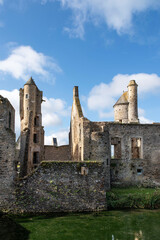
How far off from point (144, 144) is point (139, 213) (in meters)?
8.52

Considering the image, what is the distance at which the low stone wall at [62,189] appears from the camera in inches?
576

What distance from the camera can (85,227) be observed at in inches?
468

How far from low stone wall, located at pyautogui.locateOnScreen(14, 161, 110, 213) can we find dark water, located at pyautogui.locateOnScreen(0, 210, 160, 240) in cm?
95

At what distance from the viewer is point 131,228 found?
11742 mm

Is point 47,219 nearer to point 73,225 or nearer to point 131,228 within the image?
point 73,225

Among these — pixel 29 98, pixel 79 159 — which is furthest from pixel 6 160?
pixel 29 98

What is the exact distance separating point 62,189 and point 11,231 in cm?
447

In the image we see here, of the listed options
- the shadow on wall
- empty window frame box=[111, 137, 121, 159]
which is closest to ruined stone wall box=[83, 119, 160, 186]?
empty window frame box=[111, 137, 121, 159]

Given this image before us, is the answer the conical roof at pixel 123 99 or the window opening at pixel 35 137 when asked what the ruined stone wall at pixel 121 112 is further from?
the window opening at pixel 35 137

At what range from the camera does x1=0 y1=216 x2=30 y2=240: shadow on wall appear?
10.5 meters

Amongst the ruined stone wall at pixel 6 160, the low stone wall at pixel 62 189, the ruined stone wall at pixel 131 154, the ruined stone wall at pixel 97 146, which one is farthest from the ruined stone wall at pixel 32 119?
the low stone wall at pixel 62 189

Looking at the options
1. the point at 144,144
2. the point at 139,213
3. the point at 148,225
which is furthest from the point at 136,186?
the point at 148,225

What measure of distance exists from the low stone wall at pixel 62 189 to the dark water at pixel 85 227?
3.13 feet

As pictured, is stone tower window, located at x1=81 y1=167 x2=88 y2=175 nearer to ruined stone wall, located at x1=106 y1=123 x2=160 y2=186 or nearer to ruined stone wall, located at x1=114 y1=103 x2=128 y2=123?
ruined stone wall, located at x1=106 y1=123 x2=160 y2=186
